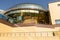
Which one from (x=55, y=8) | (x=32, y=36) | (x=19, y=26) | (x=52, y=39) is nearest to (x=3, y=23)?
(x=19, y=26)

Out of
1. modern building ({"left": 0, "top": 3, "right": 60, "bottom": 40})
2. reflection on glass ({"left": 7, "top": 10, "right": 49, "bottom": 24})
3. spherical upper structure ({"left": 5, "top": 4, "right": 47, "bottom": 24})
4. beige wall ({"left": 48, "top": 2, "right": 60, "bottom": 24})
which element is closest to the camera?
modern building ({"left": 0, "top": 3, "right": 60, "bottom": 40})

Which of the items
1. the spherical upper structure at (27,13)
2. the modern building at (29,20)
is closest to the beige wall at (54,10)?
the modern building at (29,20)

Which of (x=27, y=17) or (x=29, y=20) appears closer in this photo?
(x=29, y=20)

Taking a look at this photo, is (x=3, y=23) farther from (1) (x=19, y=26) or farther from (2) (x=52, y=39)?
(2) (x=52, y=39)

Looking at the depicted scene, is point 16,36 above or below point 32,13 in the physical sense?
below

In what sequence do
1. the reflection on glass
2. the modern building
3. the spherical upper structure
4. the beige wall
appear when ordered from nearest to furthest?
1. the modern building
2. the beige wall
3. the reflection on glass
4. the spherical upper structure

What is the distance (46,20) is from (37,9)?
2.29 meters

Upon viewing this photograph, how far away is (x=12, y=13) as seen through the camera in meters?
24.5

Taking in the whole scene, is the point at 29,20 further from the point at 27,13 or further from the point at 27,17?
the point at 27,13

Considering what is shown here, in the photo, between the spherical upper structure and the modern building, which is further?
the spherical upper structure

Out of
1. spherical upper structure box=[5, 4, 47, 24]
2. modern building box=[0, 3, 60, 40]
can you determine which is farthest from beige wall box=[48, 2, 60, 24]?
spherical upper structure box=[5, 4, 47, 24]

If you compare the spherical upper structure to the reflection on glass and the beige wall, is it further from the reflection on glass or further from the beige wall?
the beige wall

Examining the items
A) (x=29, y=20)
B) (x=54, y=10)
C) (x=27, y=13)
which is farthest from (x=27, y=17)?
(x=54, y=10)

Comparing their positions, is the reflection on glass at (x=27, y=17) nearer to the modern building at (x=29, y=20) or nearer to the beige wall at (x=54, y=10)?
the modern building at (x=29, y=20)
